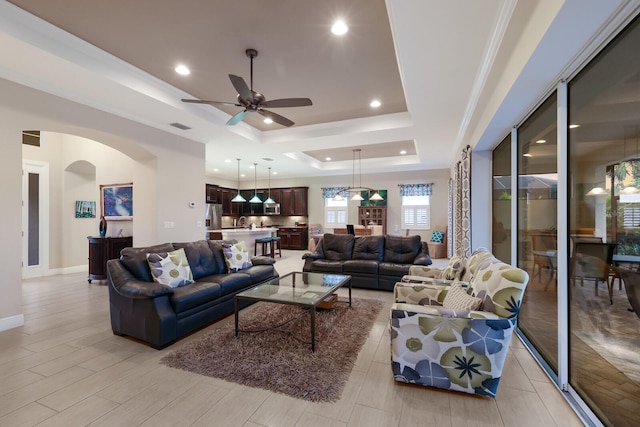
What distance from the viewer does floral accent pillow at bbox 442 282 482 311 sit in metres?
2.18

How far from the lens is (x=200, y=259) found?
4.01 meters

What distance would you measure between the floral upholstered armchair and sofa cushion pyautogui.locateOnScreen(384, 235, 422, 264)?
300 centimetres

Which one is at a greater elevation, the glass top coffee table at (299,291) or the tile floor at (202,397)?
the glass top coffee table at (299,291)

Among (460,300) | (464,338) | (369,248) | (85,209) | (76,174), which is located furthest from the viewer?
(85,209)

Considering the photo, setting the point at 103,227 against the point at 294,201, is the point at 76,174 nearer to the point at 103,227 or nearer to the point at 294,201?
the point at 103,227

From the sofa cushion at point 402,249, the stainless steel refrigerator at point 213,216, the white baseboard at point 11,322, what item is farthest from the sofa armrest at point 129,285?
the stainless steel refrigerator at point 213,216

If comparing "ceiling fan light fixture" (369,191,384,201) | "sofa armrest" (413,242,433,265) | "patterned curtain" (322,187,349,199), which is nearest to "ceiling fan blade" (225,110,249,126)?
"sofa armrest" (413,242,433,265)

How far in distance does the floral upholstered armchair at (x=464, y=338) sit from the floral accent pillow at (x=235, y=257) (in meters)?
2.78

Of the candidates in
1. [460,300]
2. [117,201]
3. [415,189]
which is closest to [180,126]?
[117,201]

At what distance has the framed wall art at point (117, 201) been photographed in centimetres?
584

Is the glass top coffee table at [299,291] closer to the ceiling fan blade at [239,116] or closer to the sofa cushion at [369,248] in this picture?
the sofa cushion at [369,248]

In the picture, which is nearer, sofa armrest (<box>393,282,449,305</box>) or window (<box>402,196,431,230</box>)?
sofa armrest (<box>393,282,449,305</box>)

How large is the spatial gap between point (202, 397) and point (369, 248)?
390 centimetres

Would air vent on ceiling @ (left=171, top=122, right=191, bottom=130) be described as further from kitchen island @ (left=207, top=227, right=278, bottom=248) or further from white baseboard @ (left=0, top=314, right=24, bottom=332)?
white baseboard @ (left=0, top=314, right=24, bottom=332)
